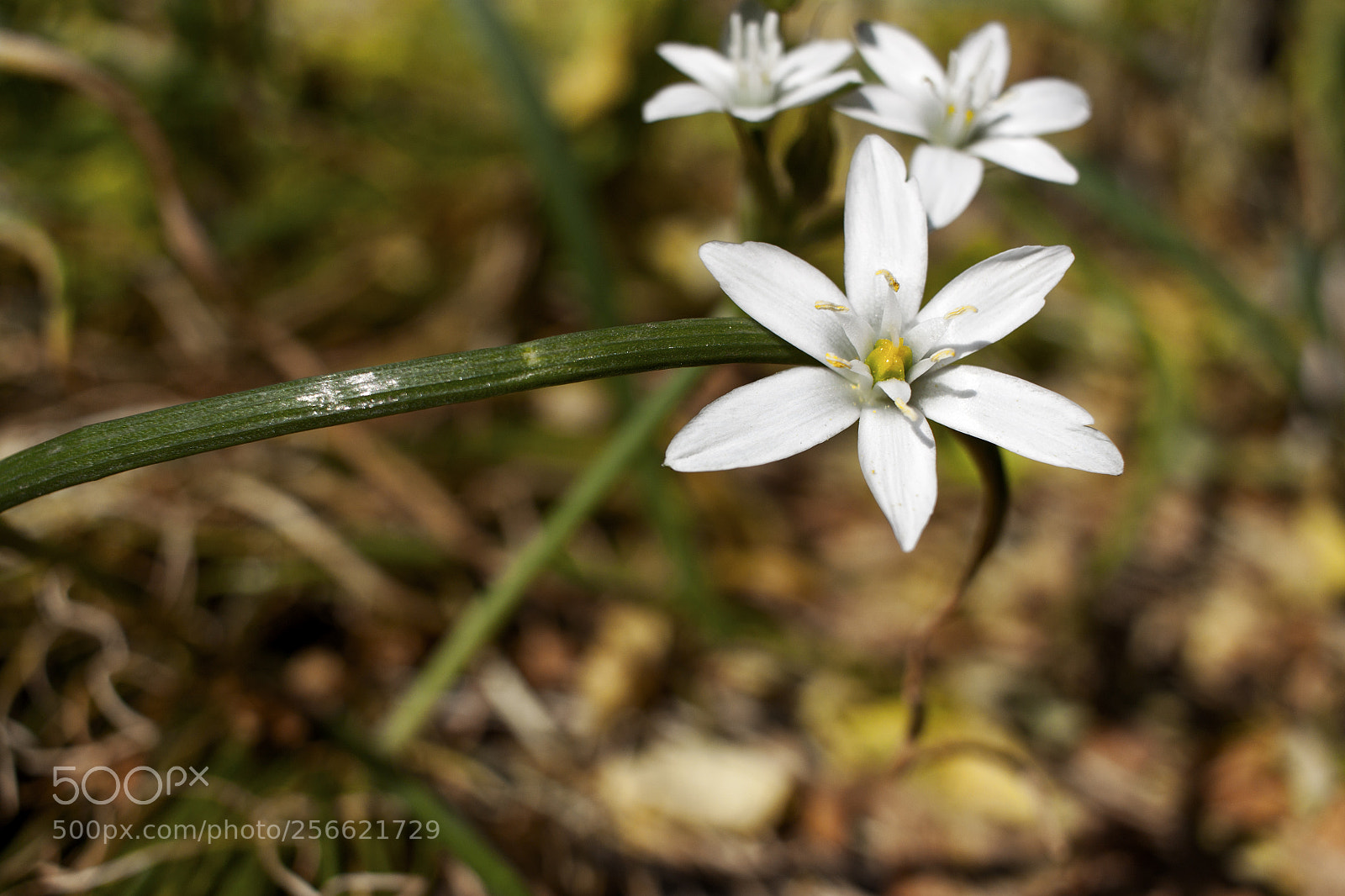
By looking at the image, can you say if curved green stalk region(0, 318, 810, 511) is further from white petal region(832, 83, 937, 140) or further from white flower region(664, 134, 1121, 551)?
white petal region(832, 83, 937, 140)

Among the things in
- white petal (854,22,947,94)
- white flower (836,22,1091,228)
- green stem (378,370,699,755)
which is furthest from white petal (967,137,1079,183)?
green stem (378,370,699,755)

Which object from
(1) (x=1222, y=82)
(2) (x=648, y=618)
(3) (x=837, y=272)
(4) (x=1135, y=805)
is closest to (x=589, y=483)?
(2) (x=648, y=618)

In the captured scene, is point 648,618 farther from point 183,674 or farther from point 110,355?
point 110,355

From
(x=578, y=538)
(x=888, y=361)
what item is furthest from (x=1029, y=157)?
(x=578, y=538)

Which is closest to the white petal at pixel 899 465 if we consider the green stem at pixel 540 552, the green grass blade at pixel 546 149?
the green stem at pixel 540 552

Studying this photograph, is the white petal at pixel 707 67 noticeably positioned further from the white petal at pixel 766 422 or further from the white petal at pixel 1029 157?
the white petal at pixel 766 422
